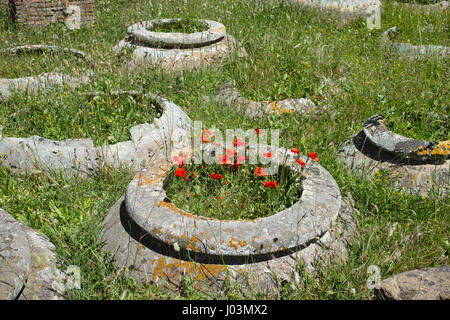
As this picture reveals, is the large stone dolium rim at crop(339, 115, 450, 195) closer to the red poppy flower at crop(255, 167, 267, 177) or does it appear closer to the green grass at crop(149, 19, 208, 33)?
the red poppy flower at crop(255, 167, 267, 177)

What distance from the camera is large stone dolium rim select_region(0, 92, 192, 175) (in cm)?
340

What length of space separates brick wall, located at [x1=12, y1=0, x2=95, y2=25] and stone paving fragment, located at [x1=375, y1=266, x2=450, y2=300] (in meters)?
6.73

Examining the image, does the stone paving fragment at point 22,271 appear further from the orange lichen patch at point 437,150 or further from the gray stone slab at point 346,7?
the gray stone slab at point 346,7

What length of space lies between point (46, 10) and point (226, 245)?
6432 mm

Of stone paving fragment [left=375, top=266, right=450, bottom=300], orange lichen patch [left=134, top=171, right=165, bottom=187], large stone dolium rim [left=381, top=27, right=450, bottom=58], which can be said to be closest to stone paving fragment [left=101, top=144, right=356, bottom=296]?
orange lichen patch [left=134, top=171, right=165, bottom=187]

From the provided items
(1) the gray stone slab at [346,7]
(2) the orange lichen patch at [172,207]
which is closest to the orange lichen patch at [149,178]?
(2) the orange lichen patch at [172,207]

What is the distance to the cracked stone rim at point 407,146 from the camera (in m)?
3.45

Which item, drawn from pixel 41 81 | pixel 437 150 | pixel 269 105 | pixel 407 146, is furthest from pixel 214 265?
pixel 41 81

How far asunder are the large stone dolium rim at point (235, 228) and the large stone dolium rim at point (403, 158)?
111 cm

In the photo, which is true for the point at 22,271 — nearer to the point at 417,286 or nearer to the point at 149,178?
the point at 149,178

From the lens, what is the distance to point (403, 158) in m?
3.59
